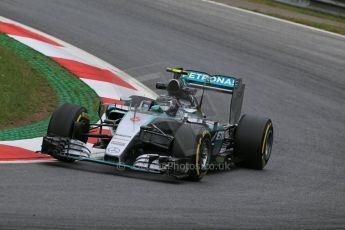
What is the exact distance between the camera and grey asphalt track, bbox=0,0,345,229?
7918mm

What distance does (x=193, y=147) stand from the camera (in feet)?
32.1

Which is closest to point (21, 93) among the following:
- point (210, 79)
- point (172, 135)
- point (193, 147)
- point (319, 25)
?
point (210, 79)

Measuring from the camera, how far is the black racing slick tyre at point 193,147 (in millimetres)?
9773

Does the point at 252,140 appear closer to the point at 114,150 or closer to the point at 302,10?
the point at 114,150

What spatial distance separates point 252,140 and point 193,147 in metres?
1.42

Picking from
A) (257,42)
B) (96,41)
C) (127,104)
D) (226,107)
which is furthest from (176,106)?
(257,42)

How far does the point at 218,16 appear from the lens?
2025cm

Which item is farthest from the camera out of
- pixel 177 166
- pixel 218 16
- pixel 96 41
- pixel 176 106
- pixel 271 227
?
pixel 218 16

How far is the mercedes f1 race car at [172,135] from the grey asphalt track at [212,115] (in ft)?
0.57

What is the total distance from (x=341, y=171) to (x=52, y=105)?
409 centimetres

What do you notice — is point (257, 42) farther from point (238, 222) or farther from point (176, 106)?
point (238, 222)

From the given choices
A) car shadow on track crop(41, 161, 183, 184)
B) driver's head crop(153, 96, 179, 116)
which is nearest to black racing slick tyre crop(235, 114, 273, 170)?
driver's head crop(153, 96, 179, 116)

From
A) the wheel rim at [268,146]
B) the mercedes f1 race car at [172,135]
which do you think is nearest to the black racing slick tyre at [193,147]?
the mercedes f1 race car at [172,135]

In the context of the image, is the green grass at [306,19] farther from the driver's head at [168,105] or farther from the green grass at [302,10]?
the driver's head at [168,105]
